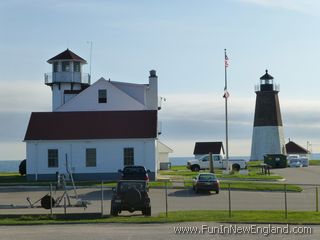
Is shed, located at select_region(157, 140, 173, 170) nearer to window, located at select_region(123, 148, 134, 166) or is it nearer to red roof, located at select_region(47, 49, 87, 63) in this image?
red roof, located at select_region(47, 49, 87, 63)

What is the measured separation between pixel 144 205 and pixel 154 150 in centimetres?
2406

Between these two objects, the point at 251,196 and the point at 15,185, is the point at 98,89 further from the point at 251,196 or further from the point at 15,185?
the point at 251,196

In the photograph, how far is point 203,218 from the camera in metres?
26.0

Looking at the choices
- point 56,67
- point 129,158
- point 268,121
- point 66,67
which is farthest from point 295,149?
point 129,158

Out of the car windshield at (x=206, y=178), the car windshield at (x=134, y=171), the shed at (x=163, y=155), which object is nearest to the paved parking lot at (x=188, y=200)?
the car windshield at (x=206, y=178)

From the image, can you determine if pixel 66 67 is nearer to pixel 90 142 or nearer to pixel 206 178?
pixel 90 142

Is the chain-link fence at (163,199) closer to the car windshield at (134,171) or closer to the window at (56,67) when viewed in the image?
the car windshield at (134,171)

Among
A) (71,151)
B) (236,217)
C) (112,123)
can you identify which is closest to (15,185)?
(71,151)

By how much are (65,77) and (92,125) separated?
12591mm

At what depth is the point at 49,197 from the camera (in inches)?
1182

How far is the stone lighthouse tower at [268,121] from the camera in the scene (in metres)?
91.6

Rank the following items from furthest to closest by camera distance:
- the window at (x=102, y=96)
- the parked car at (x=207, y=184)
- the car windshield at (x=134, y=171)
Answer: the window at (x=102, y=96)
the car windshield at (x=134, y=171)
the parked car at (x=207, y=184)

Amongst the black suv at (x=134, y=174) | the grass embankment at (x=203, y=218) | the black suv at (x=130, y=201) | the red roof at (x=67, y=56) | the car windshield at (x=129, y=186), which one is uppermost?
the red roof at (x=67, y=56)

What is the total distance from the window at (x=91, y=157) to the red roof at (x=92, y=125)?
1.02m
